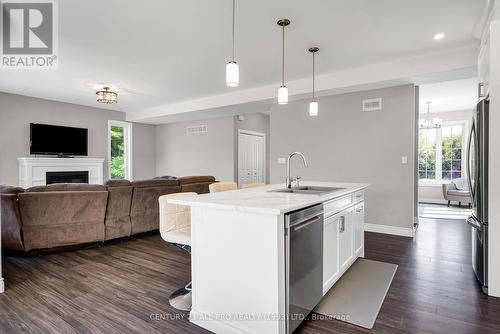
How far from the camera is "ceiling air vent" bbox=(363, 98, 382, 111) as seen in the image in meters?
4.50

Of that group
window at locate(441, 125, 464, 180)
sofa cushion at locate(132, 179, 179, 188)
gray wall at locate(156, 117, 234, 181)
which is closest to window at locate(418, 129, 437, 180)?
window at locate(441, 125, 464, 180)

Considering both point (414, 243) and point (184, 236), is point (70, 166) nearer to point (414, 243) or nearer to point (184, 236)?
point (184, 236)

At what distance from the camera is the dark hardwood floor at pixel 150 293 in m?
1.95

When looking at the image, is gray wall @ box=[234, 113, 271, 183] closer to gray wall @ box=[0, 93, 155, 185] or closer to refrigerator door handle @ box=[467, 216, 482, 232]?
gray wall @ box=[0, 93, 155, 185]

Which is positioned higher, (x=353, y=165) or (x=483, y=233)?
(x=353, y=165)

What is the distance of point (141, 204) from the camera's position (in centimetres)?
410

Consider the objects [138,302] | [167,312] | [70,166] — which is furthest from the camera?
[70,166]

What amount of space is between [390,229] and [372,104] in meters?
2.06

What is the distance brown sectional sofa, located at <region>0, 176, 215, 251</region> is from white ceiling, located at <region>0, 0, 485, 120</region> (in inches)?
71.4

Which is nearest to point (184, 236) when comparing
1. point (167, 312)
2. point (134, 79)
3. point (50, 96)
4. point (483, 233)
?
point (167, 312)

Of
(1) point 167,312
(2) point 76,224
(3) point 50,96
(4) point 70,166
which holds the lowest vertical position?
(1) point 167,312

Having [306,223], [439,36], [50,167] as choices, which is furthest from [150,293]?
[50,167]

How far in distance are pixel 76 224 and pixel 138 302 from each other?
1.85 metres

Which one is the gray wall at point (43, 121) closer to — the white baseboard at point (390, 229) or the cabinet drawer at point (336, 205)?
the white baseboard at point (390, 229)
